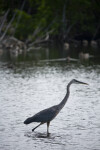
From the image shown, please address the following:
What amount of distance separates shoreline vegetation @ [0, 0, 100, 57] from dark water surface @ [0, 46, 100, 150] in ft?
80.4

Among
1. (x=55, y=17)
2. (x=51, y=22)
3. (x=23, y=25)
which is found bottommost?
(x=23, y=25)

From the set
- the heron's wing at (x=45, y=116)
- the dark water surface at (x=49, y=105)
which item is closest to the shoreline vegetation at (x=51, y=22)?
the dark water surface at (x=49, y=105)

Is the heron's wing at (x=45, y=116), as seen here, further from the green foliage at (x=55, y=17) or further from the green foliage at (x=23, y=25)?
the green foliage at (x=23, y=25)

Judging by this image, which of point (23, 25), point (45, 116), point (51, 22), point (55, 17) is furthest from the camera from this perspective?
point (55, 17)

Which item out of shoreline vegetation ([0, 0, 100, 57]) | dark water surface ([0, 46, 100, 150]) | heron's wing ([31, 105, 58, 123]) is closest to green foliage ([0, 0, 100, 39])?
shoreline vegetation ([0, 0, 100, 57])

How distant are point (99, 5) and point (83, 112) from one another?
51.1 m

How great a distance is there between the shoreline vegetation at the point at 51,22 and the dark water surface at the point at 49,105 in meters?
24.5

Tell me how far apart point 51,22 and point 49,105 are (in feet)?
143

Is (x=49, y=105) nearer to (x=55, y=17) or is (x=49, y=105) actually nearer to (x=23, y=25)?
(x=23, y=25)

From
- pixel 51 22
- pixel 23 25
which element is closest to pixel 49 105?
pixel 23 25

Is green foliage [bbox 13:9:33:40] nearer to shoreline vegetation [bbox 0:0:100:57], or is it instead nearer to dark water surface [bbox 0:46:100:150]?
shoreline vegetation [bbox 0:0:100:57]

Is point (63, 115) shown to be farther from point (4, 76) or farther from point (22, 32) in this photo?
point (22, 32)

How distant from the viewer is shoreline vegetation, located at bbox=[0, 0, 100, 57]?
52.5 metres

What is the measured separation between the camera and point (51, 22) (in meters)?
59.1
